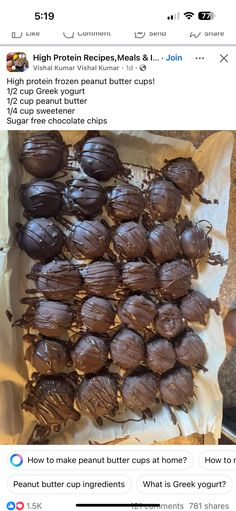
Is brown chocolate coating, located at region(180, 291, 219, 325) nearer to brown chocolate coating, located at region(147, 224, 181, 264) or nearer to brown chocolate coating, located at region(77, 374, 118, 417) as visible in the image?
brown chocolate coating, located at region(147, 224, 181, 264)

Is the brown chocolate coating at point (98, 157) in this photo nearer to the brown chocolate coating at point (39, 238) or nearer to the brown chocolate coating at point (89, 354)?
the brown chocolate coating at point (39, 238)

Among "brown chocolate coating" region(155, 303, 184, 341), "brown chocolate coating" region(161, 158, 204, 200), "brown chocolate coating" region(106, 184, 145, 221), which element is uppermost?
"brown chocolate coating" region(161, 158, 204, 200)

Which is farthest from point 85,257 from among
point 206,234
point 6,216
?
point 206,234
